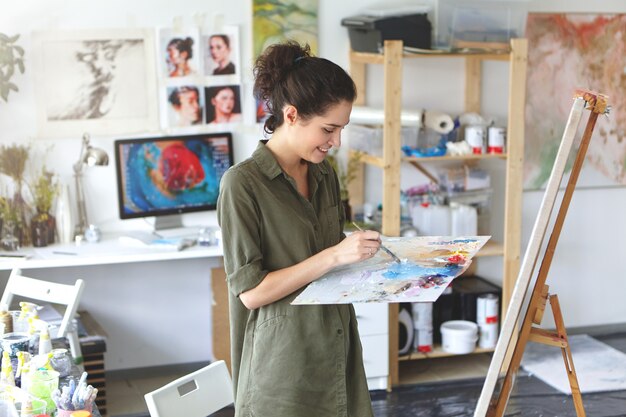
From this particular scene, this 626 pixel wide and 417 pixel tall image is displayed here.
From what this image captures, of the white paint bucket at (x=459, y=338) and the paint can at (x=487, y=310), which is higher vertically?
the paint can at (x=487, y=310)

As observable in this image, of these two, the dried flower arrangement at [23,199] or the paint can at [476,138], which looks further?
the paint can at [476,138]

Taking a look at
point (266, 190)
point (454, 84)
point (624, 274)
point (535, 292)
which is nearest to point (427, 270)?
point (266, 190)

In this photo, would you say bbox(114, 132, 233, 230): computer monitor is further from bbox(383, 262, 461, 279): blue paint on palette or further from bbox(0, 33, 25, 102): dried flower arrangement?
bbox(383, 262, 461, 279): blue paint on palette

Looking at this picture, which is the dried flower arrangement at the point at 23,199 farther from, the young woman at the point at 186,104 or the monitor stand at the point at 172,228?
the young woman at the point at 186,104

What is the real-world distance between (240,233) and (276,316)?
0.72ft

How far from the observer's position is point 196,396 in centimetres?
236

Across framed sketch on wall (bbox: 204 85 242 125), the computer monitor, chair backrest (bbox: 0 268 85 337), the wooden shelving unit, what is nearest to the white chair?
chair backrest (bbox: 0 268 85 337)

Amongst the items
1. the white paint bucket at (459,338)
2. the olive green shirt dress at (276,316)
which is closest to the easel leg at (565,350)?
the olive green shirt dress at (276,316)

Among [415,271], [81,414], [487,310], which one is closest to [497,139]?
[487,310]

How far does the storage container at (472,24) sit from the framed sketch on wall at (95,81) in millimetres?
1353

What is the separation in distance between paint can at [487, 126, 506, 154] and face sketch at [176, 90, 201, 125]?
4.60ft

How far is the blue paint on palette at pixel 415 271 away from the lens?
2.10m

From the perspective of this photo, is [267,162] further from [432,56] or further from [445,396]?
[445,396]

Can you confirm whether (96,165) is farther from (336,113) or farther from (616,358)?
(616,358)
